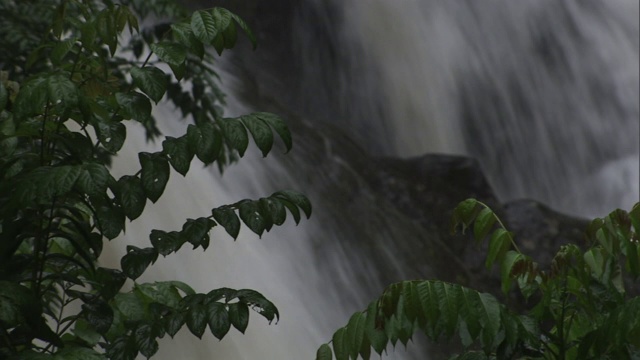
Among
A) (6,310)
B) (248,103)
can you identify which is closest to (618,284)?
(6,310)

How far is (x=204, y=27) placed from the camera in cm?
214

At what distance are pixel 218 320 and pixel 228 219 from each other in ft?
0.70

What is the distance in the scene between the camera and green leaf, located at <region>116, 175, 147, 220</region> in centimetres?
207

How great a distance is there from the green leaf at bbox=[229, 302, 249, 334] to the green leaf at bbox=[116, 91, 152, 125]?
0.37m

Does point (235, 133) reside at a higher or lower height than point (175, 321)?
higher

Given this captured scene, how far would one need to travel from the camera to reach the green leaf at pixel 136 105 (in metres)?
2.09

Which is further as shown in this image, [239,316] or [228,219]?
[228,219]

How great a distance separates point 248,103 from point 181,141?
192 inches

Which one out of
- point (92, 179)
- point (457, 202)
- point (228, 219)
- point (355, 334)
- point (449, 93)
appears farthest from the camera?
point (449, 93)

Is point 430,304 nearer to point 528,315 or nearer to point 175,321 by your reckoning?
point 528,315

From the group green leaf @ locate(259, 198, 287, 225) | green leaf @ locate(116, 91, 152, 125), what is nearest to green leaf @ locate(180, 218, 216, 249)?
green leaf @ locate(259, 198, 287, 225)

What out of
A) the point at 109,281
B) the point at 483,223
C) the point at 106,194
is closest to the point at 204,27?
the point at 106,194

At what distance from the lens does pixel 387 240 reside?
6266mm

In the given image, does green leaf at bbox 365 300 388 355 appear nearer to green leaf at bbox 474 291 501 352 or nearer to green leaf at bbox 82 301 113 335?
green leaf at bbox 474 291 501 352
